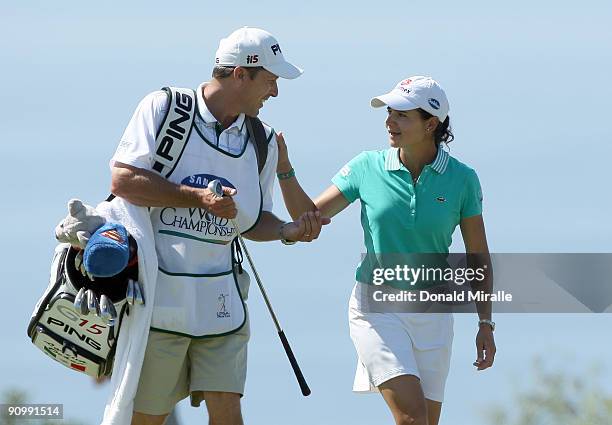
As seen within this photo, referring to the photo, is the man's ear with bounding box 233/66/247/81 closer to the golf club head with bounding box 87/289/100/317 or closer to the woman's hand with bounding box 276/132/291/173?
the woman's hand with bounding box 276/132/291/173

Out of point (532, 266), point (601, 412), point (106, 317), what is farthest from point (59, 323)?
point (601, 412)

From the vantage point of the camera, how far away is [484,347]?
13.0 metres

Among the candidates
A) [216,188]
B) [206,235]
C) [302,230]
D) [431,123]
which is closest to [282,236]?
[302,230]

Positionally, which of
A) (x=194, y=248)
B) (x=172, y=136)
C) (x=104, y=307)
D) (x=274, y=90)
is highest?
(x=274, y=90)

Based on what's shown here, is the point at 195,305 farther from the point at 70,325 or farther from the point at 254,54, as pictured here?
the point at 254,54

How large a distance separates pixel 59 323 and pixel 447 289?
2.35m

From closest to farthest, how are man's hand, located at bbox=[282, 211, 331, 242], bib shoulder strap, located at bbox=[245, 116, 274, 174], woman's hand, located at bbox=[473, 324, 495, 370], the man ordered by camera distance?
the man
bib shoulder strap, located at bbox=[245, 116, 274, 174]
man's hand, located at bbox=[282, 211, 331, 242]
woman's hand, located at bbox=[473, 324, 495, 370]

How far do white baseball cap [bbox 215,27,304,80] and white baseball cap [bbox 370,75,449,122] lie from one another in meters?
0.99

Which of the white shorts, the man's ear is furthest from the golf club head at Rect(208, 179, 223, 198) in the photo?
the white shorts

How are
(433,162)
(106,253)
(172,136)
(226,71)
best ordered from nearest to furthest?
(106,253) → (172,136) → (226,71) → (433,162)

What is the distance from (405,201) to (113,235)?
1941 millimetres

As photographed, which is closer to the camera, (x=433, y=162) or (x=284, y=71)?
(x=284, y=71)

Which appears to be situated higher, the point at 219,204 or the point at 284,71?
the point at 284,71

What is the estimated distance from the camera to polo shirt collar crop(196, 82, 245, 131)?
11953mm
